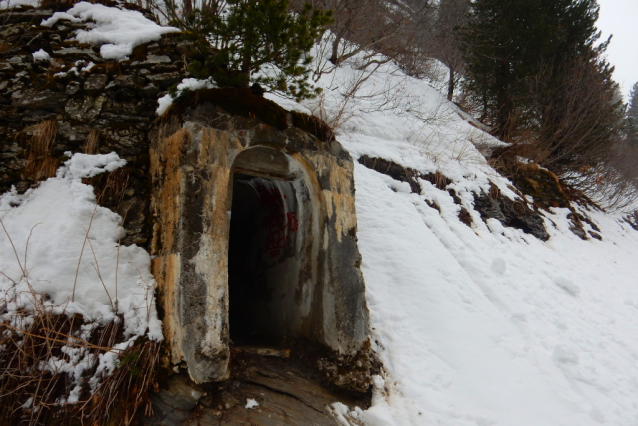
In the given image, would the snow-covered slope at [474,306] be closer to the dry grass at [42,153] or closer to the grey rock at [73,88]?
the grey rock at [73,88]

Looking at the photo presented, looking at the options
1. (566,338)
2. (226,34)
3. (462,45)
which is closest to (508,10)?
(462,45)

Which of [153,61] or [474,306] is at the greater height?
[153,61]

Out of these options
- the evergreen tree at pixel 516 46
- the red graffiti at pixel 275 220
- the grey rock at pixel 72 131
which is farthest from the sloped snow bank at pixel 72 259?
the evergreen tree at pixel 516 46

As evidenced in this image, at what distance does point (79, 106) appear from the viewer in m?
3.80

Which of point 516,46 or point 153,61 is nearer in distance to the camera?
point 153,61

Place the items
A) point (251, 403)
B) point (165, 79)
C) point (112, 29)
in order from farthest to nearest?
point (112, 29)
point (165, 79)
point (251, 403)

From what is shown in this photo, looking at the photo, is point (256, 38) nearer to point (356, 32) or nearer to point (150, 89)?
point (150, 89)

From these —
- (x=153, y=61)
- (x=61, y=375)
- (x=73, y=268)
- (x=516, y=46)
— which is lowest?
(x=61, y=375)

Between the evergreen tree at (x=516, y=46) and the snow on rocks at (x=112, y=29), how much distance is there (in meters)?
9.85

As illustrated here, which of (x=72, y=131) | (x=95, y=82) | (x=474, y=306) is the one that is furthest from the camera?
(x=474, y=306)

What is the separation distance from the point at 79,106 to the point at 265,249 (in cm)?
267

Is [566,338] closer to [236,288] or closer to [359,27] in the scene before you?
[236,288]

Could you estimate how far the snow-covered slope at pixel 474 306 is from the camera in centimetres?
368

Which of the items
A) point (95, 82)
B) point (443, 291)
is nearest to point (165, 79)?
point (95, 82)
